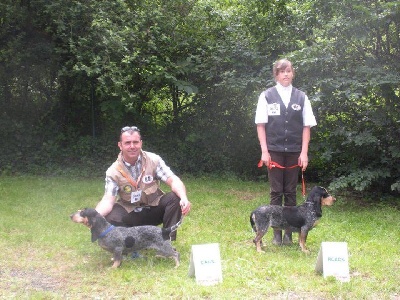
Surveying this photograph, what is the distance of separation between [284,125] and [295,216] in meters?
0.93

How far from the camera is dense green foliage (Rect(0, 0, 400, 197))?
26.2 feet

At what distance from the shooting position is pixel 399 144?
801 centimetres

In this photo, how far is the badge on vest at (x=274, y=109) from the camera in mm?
5517

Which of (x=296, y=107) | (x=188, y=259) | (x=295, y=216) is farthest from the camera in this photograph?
(x=296, y=107)

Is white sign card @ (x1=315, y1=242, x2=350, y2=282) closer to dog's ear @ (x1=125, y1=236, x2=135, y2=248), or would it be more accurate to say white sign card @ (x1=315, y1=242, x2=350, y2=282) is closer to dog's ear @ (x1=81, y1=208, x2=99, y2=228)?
dog's ear @ (x1=125, y1=236, x2=135, y2=248)

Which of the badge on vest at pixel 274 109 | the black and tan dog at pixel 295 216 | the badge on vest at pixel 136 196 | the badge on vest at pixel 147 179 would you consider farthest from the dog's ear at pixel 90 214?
the badge on vest at pixel 274 109

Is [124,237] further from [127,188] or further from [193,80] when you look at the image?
[193,80]

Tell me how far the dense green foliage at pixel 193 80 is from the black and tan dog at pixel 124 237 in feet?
11.7

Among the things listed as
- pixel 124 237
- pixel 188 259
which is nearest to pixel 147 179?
pixel 124 237

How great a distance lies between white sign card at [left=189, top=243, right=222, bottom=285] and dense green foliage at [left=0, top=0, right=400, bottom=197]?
148 inches

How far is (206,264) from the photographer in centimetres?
448

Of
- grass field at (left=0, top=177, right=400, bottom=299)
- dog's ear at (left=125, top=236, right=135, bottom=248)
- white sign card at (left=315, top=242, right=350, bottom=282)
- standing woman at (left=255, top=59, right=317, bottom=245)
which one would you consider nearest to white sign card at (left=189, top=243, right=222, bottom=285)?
grass field at (left=0, top=177, right=400, bottom=299)

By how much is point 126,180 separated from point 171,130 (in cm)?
585

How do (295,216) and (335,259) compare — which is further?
(295,216)
